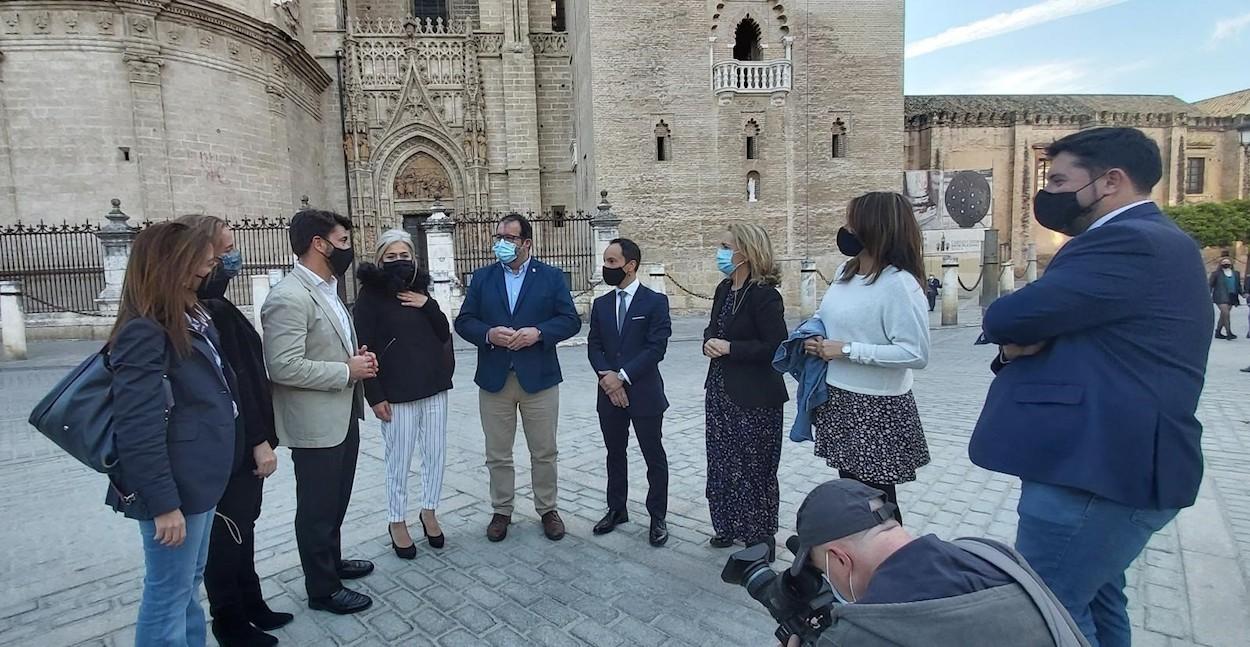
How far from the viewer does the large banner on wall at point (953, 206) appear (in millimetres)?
25672

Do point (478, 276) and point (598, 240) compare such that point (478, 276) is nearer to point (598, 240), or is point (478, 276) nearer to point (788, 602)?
point (788, 602)

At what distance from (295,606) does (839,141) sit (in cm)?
2103

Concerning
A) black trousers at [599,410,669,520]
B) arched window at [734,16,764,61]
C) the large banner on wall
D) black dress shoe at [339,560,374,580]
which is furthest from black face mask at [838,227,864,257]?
the large banner on wall

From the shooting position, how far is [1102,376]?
1900mm

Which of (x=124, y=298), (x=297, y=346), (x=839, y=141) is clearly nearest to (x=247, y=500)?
(x=297, y=346)

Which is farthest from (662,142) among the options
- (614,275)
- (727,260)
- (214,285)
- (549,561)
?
(214,285)

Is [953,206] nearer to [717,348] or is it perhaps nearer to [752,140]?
[752,140]

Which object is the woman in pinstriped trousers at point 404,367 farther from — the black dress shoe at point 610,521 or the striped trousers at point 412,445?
the black dress shoe at point 610,521

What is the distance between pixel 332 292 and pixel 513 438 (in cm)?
144

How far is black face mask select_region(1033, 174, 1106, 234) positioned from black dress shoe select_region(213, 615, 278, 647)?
3533 millimetres

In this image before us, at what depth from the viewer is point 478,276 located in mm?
4340

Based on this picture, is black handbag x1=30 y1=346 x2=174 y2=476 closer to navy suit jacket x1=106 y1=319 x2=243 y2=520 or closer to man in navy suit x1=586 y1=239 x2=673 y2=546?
navy suit jacket x1=106 y1=319 x2=243 y2=520

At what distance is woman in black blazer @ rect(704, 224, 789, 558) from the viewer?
144 inches

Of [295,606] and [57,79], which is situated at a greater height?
[57,79]
